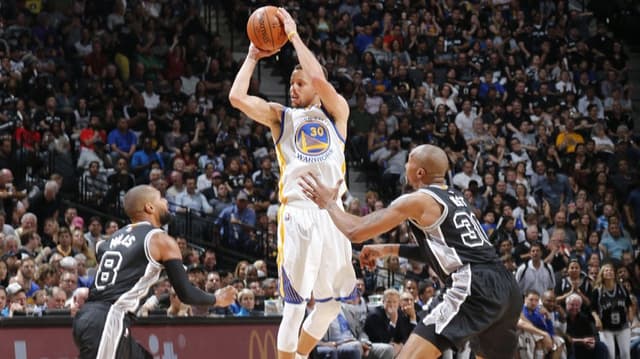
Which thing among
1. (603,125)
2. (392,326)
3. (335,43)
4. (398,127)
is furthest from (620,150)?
(392,326)

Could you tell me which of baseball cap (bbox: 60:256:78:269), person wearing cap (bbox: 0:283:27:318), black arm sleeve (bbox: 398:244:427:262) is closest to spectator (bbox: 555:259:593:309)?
baseball cap (bbox: 60:256:78:269)

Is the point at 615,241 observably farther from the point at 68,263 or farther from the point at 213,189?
the point at 68,263

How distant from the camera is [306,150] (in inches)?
309

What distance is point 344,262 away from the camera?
25.5ft

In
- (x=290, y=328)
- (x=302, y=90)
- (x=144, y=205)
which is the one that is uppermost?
(x=302, y=90)

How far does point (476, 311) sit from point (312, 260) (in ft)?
4.74

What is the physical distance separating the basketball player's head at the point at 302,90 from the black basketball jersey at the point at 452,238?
1.55m

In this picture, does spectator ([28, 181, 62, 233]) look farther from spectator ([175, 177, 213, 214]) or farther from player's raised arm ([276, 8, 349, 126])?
player's raised arm ([276, 8, 349, 126])

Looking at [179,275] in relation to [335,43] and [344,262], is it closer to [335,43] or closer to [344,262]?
[344,262]

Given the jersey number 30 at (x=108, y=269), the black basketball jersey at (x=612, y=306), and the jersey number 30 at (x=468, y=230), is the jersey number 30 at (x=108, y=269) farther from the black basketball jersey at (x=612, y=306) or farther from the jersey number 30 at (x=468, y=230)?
the black basketball jersey at (x=612, y=306)

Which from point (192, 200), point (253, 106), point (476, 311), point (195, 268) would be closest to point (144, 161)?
point (192, 200)

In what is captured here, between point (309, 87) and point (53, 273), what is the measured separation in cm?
527

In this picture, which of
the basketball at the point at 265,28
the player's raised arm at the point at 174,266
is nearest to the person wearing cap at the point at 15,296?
the basketball at the point at 265,28

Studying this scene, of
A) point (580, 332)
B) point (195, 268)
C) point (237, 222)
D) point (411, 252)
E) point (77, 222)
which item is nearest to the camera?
point (411, 252)
